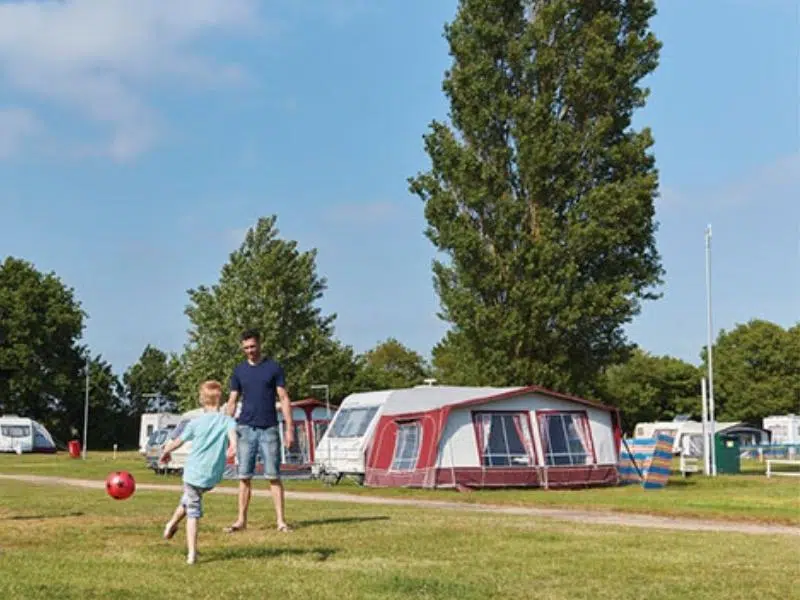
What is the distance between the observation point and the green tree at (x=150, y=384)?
81750mm

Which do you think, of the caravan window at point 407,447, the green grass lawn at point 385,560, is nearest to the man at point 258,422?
the green grass lawn at point 385,560

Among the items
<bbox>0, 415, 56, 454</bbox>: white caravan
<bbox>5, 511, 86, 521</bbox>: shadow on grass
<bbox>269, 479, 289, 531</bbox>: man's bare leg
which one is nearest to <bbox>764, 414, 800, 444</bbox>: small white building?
→ <bbox>0, 415, 56, 454</bbox>: white caravan

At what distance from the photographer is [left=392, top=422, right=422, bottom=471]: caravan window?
25.1 metres

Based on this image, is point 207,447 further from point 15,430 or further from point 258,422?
point 15,430

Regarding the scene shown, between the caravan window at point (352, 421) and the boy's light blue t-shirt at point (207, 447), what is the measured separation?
1795 centimetres

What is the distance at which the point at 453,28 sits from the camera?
34.2m

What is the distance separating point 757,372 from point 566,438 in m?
58.4

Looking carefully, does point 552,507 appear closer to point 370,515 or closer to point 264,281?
point 370,515

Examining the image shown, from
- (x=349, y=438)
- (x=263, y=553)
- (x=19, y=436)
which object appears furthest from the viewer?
(x=19, y=436)

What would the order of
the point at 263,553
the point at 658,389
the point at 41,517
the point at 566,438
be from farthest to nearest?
the point at 658,389
the point at 566,438
the point at 41,517
the point at 263,553

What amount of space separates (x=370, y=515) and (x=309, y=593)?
6.49m

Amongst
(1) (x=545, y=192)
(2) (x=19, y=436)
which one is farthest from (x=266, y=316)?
(1) (x=545, y=192)

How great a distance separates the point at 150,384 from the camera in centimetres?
8406

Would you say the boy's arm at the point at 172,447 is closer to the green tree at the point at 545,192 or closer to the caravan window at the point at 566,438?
the caravan window at the point at 566,438
